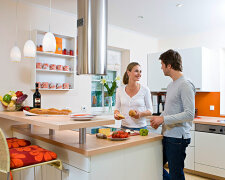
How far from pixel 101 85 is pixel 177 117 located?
275cm

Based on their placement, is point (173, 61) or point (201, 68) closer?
point (173, 61)

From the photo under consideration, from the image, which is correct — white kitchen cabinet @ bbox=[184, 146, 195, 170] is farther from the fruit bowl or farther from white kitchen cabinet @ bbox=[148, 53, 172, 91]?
the fruit bowl

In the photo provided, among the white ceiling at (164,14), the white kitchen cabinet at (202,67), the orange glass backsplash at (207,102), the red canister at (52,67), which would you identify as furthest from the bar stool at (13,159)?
the orange glass backsplash at (207,102)

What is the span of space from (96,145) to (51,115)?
54cm

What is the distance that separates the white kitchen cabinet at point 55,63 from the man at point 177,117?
1.83 m

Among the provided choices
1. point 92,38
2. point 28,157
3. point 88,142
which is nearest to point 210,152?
point 88,142

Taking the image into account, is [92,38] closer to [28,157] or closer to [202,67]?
[28,157]

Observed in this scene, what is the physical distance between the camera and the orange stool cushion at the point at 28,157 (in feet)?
5.27

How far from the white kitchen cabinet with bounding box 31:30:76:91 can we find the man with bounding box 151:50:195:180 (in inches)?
72.1

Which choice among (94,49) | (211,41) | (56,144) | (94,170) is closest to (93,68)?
(94,49)

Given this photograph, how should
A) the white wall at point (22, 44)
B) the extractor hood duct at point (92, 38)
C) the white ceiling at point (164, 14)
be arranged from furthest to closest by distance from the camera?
the white ceiling at point (164, 14) < the white wall at point (22, 44) < the extractor hood duct at point (92, 38)

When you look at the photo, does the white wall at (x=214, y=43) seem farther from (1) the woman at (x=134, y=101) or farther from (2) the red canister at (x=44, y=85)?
(2) the red canister at (x=44, y=85)

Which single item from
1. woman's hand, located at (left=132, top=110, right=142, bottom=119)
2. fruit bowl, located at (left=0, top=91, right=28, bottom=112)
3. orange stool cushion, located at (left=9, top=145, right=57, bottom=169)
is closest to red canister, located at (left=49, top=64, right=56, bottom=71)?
fruit bowl, located at (left=0, top=91, right=28, bottom=112)

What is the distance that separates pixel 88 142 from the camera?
180 centimetres
